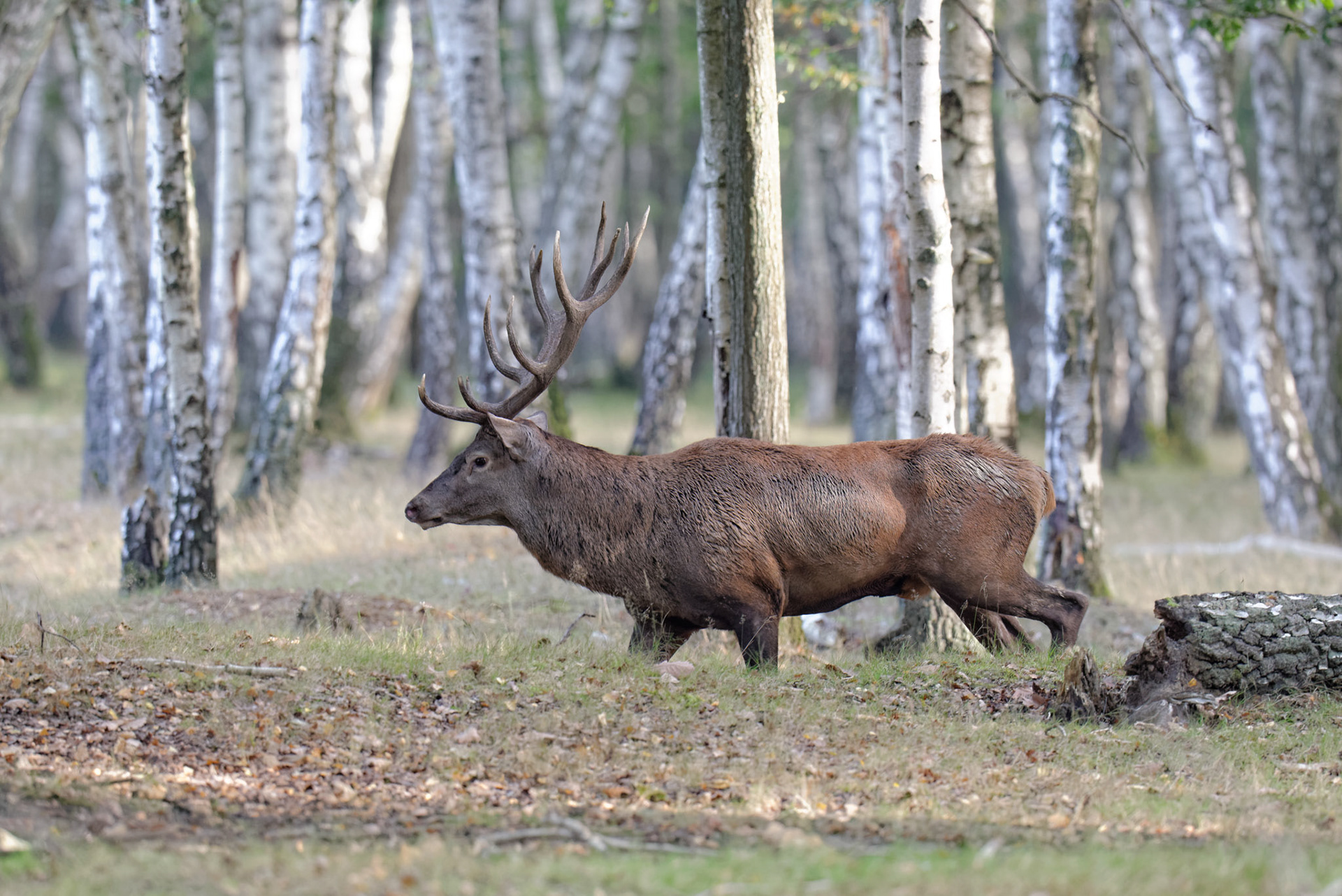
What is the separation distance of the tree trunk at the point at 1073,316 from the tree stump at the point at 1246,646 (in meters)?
3.70

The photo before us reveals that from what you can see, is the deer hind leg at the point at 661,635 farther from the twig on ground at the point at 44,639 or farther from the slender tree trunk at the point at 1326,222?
the slender tree trunk at the point at 1326,222

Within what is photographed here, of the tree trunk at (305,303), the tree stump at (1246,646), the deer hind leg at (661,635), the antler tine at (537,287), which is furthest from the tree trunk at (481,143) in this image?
the tree stump at (1246,646)

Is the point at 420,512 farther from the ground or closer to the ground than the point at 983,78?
closer to the ground

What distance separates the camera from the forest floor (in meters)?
4.12

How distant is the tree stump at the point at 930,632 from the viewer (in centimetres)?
809

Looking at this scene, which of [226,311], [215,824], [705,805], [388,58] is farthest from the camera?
[388,58]

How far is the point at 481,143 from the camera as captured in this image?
519 inches

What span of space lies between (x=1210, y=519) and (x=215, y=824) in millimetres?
13425

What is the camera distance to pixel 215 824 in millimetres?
4691

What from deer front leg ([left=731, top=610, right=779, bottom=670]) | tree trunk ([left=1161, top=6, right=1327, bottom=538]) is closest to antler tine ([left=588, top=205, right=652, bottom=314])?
deer front leg ([left=731, top=610, right=779, bottom=670])

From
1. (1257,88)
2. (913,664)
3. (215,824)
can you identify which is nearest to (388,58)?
(1257,88)

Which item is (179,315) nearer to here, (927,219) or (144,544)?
(144,544)

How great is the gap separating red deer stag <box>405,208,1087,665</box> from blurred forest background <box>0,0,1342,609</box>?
3.51 ft

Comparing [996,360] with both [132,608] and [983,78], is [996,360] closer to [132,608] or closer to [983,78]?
[983,78]
